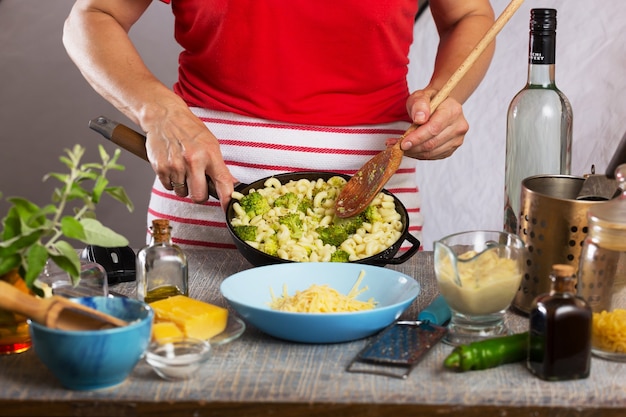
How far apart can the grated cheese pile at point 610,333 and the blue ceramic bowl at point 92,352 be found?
2.05ft

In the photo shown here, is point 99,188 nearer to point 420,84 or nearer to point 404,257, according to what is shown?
point 404,257

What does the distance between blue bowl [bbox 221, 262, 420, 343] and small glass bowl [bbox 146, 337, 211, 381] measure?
0.12 meters

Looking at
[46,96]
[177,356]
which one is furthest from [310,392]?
[46,96]

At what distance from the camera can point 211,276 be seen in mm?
1647

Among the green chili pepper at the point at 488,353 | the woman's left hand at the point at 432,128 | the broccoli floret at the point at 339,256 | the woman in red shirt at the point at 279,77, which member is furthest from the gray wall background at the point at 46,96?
the green chili pepper at the point at 488,353

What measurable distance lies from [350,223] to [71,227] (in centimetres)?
67

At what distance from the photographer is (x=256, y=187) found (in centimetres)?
175

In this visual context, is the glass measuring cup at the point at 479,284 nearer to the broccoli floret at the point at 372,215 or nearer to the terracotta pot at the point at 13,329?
the broccoli floret at the point at 372,215

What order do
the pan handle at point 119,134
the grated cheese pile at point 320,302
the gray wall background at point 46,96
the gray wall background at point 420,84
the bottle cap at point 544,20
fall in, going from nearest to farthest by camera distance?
the grated cheese pile at point 320,302 → the bottle cap at point 544,20 → the pan handle at point 119,134 → the gray wall background at point 420,84 → the gray wall background at point 46,96

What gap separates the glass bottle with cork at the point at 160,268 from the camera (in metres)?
1.41

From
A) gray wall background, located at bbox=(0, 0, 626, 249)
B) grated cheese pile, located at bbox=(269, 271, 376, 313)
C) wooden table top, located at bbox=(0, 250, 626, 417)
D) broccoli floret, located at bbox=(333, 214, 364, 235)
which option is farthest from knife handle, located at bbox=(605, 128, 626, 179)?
gray wall background, located at bbox=(0, 0, 626, 249)

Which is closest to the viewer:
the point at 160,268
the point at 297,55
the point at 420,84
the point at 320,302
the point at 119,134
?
the point at 320,302

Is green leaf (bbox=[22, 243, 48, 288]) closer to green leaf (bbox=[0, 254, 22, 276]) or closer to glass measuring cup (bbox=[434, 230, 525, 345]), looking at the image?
green leaf (bbox=[0, 254, 22, 276])

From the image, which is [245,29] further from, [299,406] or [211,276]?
[299,406]
